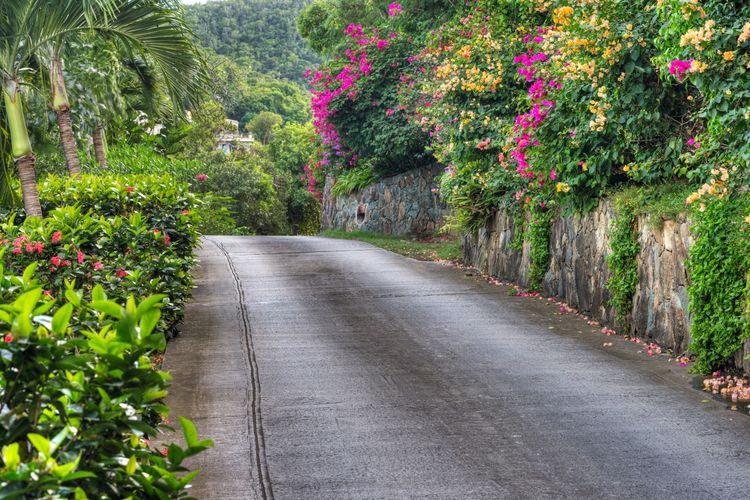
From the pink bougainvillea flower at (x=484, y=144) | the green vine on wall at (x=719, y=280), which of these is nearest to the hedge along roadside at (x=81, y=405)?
the green vine on wall at (x=719, y=280)

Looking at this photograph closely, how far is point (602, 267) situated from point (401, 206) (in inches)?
503

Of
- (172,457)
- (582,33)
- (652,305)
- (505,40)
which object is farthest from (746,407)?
(505,40)

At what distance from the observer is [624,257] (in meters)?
9.69

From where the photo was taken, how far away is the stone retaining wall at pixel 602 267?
28.4ft

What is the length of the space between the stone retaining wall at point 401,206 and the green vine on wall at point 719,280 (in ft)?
45.0

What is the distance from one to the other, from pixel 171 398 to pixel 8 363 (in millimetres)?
5040

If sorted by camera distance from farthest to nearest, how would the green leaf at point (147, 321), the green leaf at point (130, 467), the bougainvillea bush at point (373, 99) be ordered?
1. the bougainvillea bush at point (373, 99)
2. the green leaf at point (147, 321)
3. the green leaf at point (130, 467)

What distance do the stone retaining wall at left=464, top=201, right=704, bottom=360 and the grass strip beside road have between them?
9.64 feet

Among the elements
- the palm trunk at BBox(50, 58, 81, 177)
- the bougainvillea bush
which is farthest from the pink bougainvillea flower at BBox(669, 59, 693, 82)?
the bougainvillea bush

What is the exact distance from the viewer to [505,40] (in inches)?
557

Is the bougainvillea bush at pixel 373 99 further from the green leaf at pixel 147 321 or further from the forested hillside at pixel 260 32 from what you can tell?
the forested hillside at pixel 260 32

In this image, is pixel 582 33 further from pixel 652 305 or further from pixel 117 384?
pixel 117 384

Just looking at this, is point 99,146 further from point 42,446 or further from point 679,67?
point 42,446

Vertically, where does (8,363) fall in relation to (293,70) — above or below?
below
